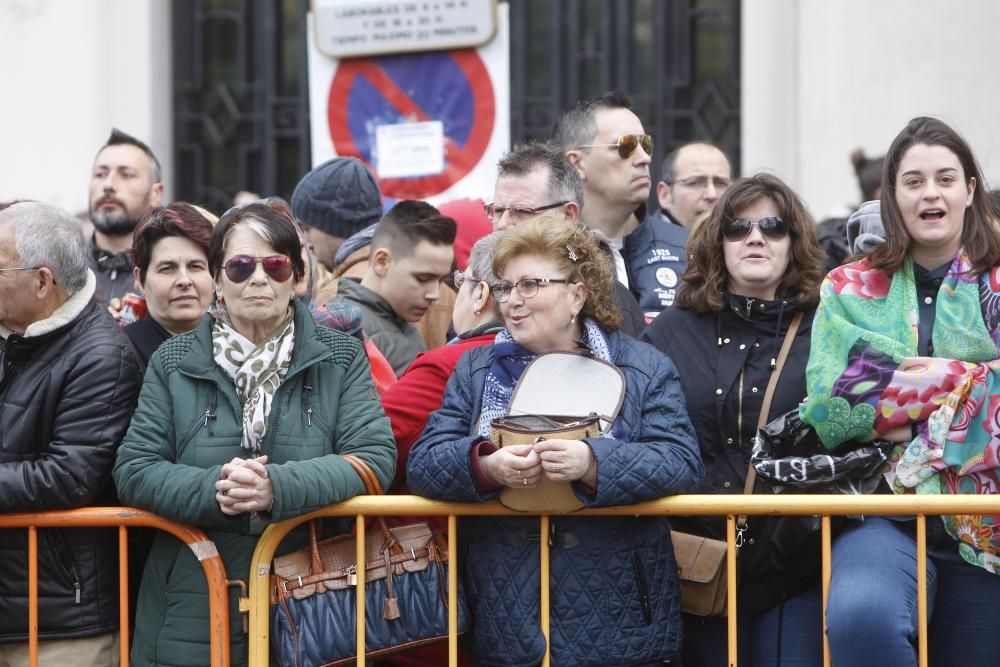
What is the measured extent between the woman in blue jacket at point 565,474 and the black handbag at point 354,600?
0.35ft

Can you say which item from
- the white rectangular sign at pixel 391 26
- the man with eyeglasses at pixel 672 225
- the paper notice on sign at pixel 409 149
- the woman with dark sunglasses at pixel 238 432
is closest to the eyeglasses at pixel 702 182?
the man with eyeglasses at pixel 672 225

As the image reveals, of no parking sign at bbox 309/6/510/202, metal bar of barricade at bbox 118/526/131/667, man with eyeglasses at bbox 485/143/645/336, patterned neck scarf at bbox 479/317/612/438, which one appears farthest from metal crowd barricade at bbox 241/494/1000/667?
no parking sign at bbox 309/6/510/202

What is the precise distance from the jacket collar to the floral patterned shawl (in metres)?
2.00

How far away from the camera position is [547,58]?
809 cm

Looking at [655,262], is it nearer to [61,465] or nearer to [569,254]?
[569,254]

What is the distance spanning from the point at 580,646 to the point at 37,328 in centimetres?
170

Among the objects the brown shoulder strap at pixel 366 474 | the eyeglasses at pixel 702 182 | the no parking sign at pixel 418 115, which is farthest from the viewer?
the no parking sign at pixel 418 115

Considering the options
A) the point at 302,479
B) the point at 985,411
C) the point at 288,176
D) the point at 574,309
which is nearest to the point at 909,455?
the point at 985,411

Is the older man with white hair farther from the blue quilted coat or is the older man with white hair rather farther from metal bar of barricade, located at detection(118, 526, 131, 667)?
the blue quilted coat

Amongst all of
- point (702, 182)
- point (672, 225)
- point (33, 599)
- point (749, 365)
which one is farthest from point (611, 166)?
point (33, 599)

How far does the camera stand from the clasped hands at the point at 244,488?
12.4ft

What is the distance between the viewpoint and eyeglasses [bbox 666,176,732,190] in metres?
6.31

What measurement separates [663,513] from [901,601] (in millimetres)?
621

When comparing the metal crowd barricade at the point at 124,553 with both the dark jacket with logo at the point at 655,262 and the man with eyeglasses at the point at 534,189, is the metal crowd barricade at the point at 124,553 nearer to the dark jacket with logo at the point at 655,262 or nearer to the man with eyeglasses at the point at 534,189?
the man with eyeglasses at the point at 534,189
